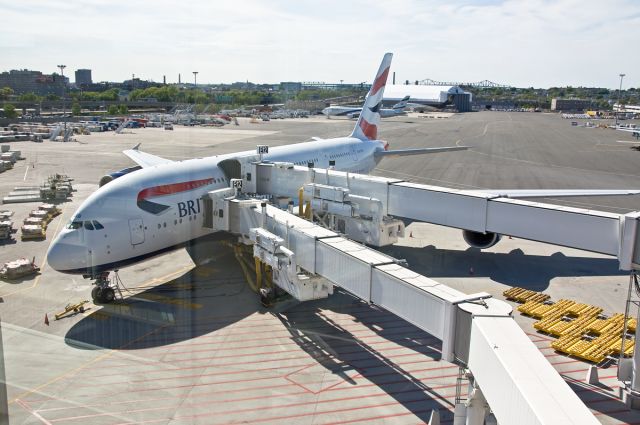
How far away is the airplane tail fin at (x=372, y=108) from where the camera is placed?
1462 inches

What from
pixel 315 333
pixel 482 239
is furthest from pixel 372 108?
pixel 315 333

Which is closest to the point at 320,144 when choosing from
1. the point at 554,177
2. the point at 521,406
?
the point at 521,406

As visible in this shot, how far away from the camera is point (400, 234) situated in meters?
20.5

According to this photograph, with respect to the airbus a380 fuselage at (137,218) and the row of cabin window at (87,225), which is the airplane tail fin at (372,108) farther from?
the row of cabin window at (87,225)

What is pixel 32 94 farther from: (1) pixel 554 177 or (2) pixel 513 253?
(1) pixel 554 177

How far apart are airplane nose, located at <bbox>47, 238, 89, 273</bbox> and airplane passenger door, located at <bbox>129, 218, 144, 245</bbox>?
1.79 metres

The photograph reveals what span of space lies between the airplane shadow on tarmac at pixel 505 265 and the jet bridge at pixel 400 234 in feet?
15.6

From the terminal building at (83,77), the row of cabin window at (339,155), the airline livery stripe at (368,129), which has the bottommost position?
the row of cabin window at (339,155)

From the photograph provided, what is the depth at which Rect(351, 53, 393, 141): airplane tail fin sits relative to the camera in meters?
37.1

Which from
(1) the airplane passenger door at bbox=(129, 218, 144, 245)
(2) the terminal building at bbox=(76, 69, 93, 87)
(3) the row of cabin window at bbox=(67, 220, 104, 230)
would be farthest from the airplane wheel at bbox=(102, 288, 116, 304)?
(2) the terminal building at bbox=(76, 69, 93, 87)

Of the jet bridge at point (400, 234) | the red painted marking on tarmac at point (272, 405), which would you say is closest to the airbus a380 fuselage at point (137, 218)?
the jet bridge at point (400, 234)

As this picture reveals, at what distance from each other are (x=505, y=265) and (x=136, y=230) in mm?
16987

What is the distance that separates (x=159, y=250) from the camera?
2098 cm

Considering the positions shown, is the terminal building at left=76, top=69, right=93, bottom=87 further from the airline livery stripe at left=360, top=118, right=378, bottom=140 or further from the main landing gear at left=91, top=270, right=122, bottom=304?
the airline livery stripe at left=360, top=118, right=378, bottom=140
